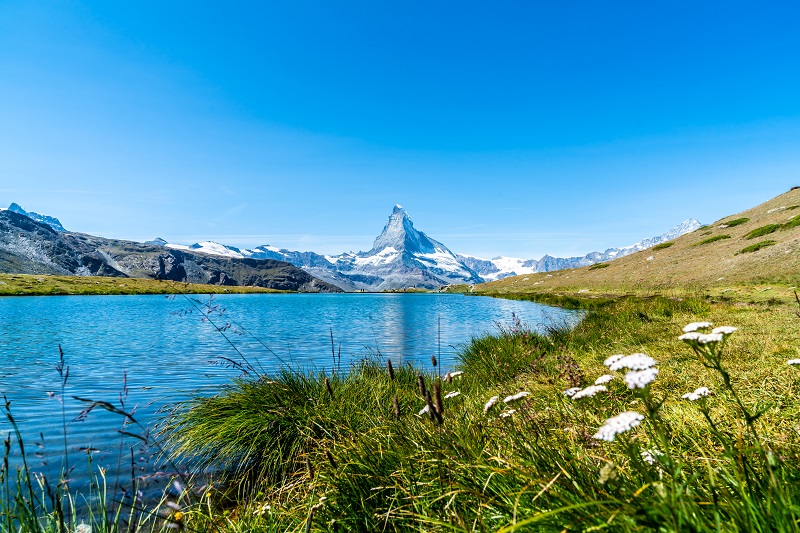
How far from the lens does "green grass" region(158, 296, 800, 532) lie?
2.18 metres

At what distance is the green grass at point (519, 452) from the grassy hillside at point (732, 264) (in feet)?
75.5

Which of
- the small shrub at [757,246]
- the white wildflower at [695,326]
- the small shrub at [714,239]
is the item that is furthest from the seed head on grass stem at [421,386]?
the small shrub at [714,239]

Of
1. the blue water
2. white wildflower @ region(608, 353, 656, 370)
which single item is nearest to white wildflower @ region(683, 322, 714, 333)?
white wildflower @ region(608, 353, 656, 370)

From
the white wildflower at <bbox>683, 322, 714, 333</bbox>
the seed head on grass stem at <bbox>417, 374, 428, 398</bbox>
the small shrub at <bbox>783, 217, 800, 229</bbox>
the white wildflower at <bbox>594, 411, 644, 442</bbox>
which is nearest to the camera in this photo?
the white wildflower at <bbox>594, 411, 644, 442</bbox>

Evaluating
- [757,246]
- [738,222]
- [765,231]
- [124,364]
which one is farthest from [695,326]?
[738,222]

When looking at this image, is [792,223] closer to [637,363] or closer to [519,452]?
[519,452]

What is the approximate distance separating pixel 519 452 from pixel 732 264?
179 ft

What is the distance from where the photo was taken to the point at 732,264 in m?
43.6

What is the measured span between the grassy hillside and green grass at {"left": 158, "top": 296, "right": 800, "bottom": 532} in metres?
23.0

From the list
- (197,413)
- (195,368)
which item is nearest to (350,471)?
(197,413)

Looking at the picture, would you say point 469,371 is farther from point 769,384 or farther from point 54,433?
point 54,433

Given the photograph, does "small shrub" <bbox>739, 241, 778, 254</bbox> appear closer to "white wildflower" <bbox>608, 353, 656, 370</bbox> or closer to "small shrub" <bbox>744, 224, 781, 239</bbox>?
"small shrub" <bbox>744, 224, 781, 239</bbox>

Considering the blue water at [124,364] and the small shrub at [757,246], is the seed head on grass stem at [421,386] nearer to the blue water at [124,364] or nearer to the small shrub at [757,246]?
the blue water at [124,364]

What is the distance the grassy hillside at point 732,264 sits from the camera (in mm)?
32375
